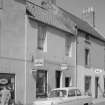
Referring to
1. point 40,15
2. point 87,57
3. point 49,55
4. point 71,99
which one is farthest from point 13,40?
point 87,57

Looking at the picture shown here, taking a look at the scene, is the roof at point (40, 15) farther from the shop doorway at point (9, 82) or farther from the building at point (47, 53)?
the shop doorway at point (9, 82)

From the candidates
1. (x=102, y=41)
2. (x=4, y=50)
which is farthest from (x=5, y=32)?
(x=102, y=41)

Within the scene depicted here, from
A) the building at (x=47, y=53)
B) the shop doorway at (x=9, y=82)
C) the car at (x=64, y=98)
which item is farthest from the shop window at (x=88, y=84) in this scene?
the shop doorway at (x=9, y=82)

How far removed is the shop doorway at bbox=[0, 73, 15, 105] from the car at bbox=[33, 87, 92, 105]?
2419 millimetres

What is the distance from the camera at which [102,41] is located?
1151 inches

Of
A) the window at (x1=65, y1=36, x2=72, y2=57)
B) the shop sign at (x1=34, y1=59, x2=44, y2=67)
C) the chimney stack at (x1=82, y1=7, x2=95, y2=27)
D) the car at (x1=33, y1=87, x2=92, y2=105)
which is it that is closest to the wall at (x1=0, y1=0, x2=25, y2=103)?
the shop sign at (x1=34, y1=59, x2=44, y2=67)

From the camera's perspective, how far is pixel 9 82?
14.0 meters

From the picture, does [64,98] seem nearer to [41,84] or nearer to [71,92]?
[71,92]

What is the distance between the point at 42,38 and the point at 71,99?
20.0ft

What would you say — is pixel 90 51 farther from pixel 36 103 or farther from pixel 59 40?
pixel 36 103

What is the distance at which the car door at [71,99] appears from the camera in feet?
41.1

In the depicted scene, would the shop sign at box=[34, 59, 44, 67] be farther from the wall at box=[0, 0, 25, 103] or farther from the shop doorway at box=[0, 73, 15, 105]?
the shop doorway at box=[0, 73, 15, 105]

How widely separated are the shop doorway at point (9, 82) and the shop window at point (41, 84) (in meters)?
2.61

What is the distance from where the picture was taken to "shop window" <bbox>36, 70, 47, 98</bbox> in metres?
16.6
